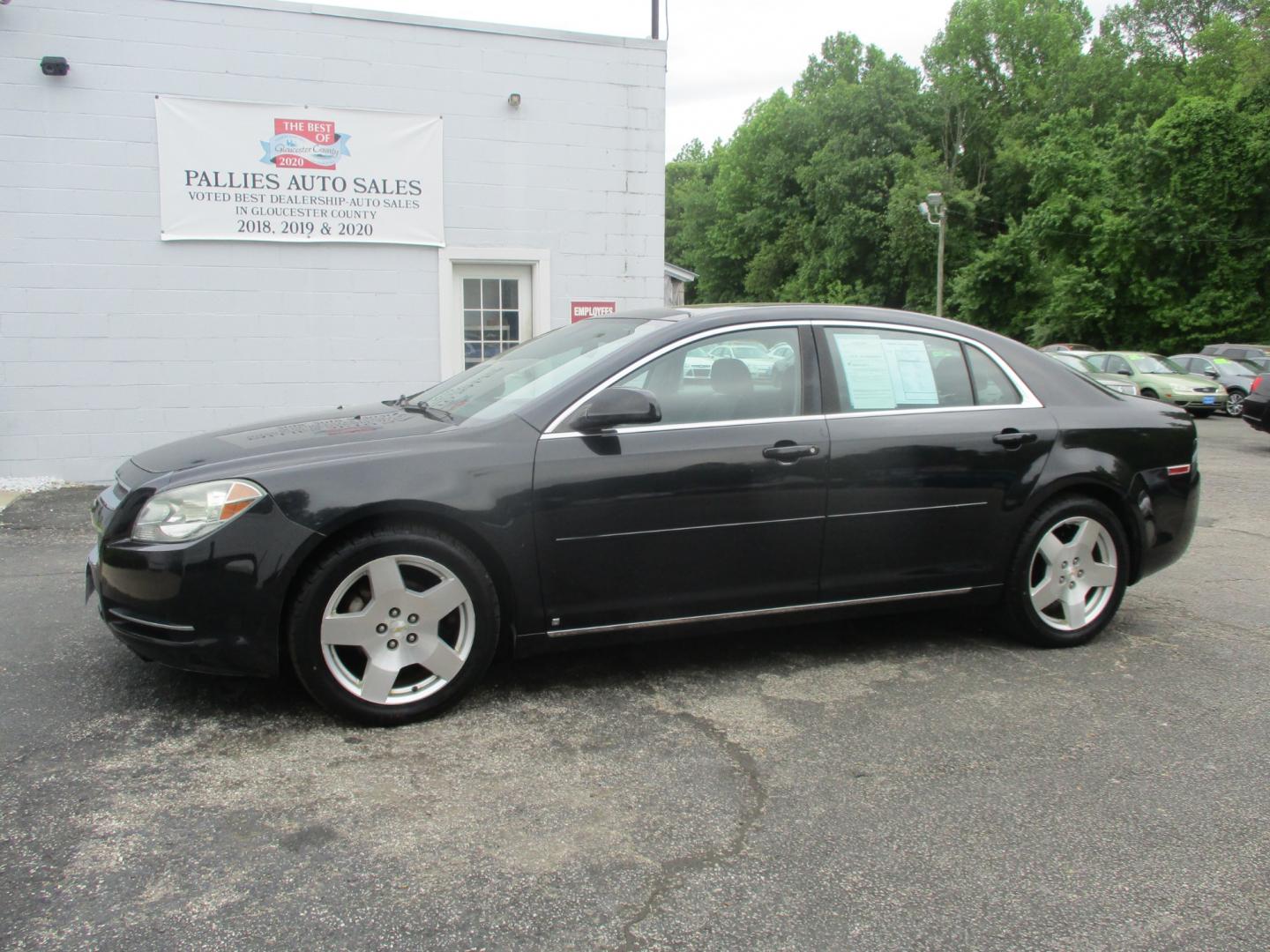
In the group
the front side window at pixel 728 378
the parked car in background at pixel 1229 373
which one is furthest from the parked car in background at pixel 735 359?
the parked car in background at pixel 1229 373

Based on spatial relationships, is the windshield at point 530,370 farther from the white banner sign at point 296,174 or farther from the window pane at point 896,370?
the white banner sign at point 296,174

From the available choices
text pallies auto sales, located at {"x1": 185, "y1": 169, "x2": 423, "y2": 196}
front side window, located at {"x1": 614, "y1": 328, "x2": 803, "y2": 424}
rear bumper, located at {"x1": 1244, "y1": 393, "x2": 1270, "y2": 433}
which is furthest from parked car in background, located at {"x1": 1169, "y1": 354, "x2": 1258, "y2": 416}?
front side window, located at {"x1": 614, "y1": 328, "x2": 803, "y2": 424}

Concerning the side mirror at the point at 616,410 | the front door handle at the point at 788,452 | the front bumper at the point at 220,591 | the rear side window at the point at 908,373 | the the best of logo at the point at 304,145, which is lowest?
the front bumper at the point at 220,591

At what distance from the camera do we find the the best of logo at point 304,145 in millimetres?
9539

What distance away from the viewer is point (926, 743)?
3.59m

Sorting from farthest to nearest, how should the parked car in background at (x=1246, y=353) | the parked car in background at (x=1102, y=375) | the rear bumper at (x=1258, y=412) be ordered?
1. the parked car in background at (x=1246, y=353)
2. the parked car in background at (x=1102, y=375)
3. the rear bumper at (x=1258, y=412)

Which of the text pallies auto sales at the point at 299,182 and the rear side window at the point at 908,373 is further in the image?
the text pallies auto sales at the point at 299,182

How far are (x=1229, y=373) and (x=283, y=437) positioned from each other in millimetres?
24911

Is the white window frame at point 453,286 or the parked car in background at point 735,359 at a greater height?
the white window frame at point 453,286

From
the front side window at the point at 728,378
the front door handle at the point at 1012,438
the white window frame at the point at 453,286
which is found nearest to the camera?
the front side window at the point at 728,378

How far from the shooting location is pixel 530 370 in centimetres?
443

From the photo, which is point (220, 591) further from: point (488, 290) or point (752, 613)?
point (488, 290)

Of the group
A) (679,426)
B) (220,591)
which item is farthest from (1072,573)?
(220,591)

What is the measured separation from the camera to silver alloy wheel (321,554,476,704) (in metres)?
3.59
